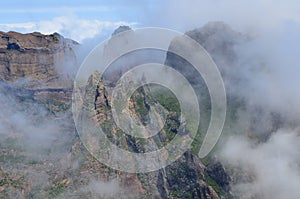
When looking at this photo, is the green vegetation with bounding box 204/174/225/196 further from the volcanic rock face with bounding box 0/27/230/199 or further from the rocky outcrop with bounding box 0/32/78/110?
the rocky outcrop with bounding box 0/32/78/110

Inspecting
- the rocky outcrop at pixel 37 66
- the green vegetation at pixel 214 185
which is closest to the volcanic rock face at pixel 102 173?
the green vegetation at pixel 214 185

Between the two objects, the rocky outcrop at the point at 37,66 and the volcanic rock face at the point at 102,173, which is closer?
the volcanic rock face at the point at 102,173

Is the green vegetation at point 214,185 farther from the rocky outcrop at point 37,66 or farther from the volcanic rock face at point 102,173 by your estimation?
the rocky outcrop at point 37,66

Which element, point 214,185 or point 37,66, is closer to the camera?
point 214,185

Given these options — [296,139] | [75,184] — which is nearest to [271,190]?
[296,139]

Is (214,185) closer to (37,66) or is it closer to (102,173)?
(102,173)

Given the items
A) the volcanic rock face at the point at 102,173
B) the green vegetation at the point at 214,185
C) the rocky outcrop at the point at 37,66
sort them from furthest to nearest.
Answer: the rocky outcrop at the point at 37,66 < the green vegetation at the point at 214,185 < the volcanic rock face at the point at 102,173

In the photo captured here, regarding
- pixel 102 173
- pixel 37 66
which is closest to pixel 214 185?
pixel 102 173

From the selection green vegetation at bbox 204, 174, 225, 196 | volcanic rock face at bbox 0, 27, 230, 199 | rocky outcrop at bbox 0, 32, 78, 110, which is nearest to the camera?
volcanic rock face at bbox 0, 27, 230, 199

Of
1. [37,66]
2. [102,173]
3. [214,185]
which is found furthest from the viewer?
[37,66]

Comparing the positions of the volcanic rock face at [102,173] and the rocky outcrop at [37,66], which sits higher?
the rocky outcrop at [37,66]

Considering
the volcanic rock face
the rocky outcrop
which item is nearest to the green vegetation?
the volcanic rock face
